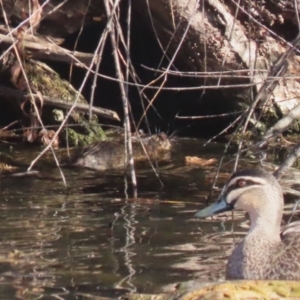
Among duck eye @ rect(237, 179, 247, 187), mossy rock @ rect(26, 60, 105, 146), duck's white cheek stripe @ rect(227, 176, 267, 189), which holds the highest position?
duck's white cheek stripe @ rect(227, 176, 267, 189)

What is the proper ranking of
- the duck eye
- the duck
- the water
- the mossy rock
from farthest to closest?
the mossy rock → the duck eye → the duck → the water

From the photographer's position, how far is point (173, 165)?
38.3ft

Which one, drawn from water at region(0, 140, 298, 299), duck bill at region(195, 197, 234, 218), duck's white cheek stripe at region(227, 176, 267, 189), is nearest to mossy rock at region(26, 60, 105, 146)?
water at region(0, 140, 298, 299)

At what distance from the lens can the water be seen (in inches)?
248

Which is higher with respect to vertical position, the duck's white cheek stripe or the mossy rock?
the duck's white cheek stripe

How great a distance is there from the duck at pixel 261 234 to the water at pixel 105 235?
0.71ft

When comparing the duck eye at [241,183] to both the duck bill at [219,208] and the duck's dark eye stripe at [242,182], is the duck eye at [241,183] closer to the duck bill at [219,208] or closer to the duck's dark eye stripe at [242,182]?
the duck's dark eye stripe at [242,182]

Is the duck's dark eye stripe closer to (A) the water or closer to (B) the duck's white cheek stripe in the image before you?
(B) the duck's white cheek stripe

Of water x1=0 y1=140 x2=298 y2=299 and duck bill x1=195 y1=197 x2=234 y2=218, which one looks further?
duck bill x1=195 y1=197 x2=234 y2=218

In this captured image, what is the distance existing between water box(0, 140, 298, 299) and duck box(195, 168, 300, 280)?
218mm

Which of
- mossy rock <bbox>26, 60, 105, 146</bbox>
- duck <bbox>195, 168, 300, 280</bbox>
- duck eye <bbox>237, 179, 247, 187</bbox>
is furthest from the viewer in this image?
mossy rock <bbox>26, 60, 105, 146</bbox>

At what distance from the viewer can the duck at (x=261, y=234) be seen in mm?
6461

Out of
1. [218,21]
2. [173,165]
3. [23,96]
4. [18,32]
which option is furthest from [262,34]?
[18,32]

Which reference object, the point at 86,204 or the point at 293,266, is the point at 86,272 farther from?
the point at 86,204
